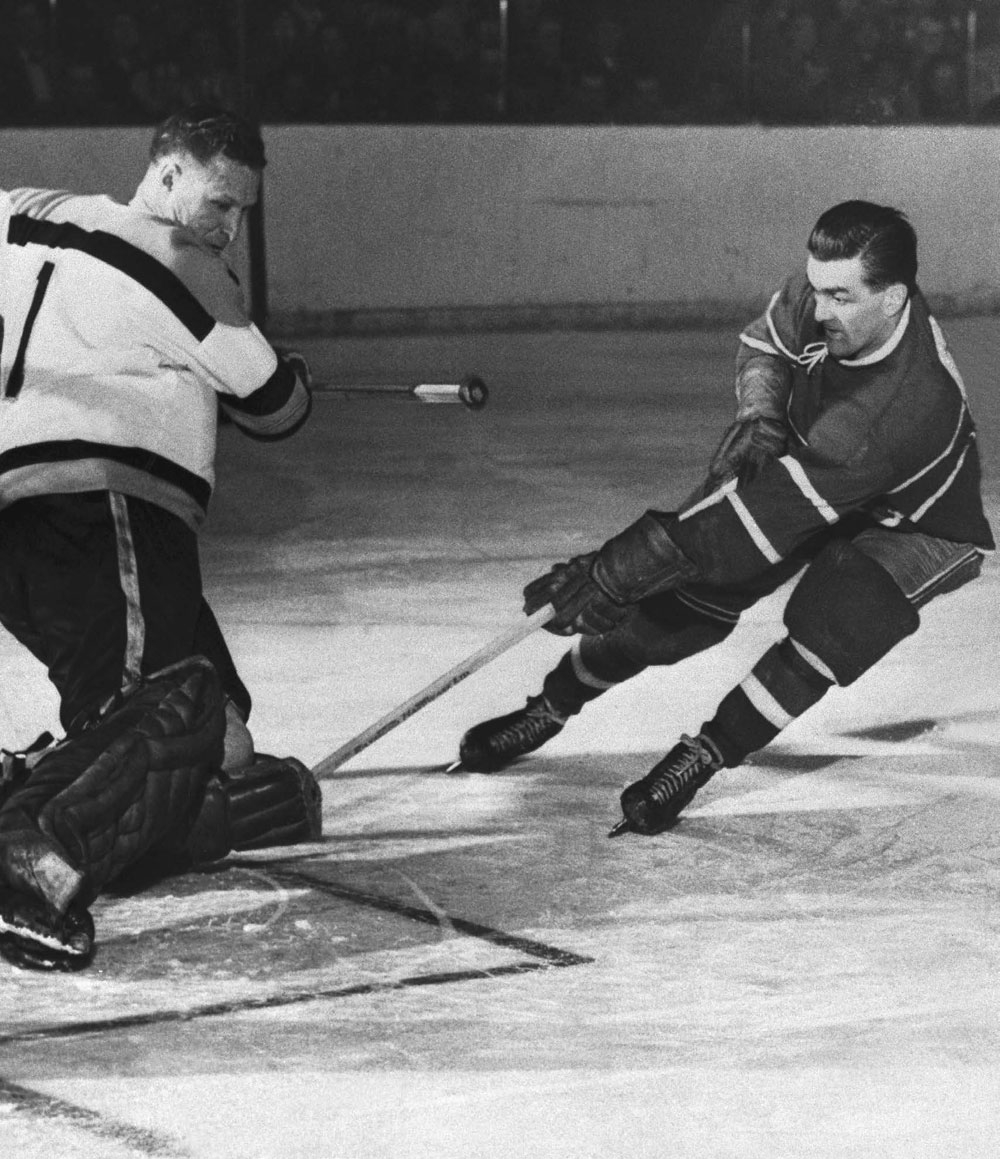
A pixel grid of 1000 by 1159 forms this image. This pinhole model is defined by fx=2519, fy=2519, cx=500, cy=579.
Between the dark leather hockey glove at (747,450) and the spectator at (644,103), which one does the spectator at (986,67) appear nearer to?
the spectator at (644,103)

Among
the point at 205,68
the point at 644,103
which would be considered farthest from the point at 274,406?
the point at 644,103

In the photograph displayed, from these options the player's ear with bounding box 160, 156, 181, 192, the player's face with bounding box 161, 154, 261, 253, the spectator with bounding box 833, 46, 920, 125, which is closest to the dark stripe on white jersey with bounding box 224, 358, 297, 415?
the player's face with bounding box 161, 154, 261, 253

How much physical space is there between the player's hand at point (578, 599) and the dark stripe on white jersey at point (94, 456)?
80cm

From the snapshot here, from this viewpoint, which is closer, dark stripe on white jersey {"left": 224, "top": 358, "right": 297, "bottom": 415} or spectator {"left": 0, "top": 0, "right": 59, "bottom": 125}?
dark stripe on white jersey {"left": 224, "top": 358, "right": 297, "bottom": 415}

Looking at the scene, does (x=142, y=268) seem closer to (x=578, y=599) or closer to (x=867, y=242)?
(x=578, y=599)

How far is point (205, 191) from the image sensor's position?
14.1ft

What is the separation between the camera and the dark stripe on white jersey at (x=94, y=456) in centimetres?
416

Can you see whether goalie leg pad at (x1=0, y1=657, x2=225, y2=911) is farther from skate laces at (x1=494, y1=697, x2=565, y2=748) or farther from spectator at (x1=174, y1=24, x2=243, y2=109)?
spectator at (x1=174, y1=24, x2=243, y2=109)

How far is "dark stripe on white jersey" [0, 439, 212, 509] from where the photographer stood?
416 cm

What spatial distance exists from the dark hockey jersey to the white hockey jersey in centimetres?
→ 101

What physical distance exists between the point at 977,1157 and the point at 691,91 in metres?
13.6

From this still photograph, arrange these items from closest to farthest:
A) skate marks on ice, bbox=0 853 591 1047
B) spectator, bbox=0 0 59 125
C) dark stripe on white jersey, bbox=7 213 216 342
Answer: skate marks on ice, bbox=0 853 591 1047
dark stripe on white jersey, bbox=7 213 216 342
spectator, bbox=0 0 59 125

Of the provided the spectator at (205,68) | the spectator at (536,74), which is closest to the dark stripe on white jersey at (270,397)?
the spectator at (205,68)

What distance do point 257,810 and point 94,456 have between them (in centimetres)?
67
